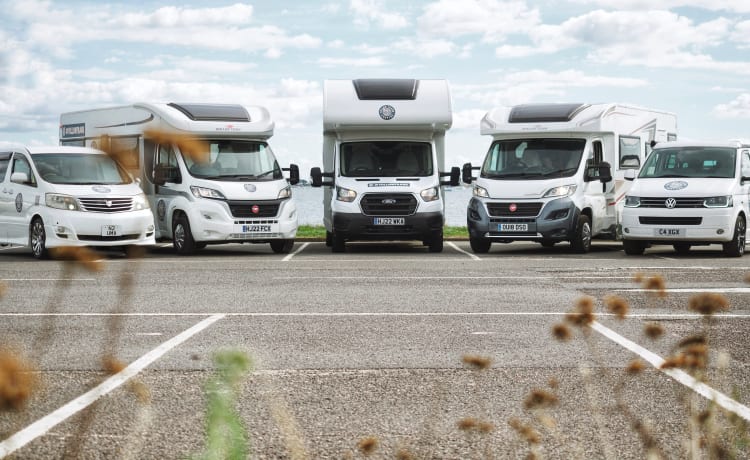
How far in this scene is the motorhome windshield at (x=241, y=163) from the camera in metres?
20.2

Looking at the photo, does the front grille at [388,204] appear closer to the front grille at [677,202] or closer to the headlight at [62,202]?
the front grille at [677,202]

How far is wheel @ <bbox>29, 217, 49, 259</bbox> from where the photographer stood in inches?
746

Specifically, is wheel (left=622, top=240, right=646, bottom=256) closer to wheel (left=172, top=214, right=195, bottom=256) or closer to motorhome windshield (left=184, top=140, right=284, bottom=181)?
motorhome windshield (left=184, top=140, right=284, bottom=181)

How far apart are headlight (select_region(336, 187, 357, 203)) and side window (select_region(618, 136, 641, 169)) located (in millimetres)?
5341

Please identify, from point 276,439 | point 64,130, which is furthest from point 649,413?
point 64,130

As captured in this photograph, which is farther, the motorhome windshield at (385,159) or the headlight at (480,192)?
the motorhome windshield at (385,159)

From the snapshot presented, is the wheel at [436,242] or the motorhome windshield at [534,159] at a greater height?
the motorhome windshield at [534,159]

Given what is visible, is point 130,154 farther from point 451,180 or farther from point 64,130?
point 64,130

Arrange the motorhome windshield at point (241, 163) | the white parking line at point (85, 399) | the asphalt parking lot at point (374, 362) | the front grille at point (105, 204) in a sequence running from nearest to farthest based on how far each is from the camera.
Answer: the white parking line at point (85, 399) < the asphalt parking lot at point (374, 362) < the front grille at point (105, 204) < the motorhome windshield at point (241, 163)

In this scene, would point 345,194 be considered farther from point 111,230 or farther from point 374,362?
point 374,362

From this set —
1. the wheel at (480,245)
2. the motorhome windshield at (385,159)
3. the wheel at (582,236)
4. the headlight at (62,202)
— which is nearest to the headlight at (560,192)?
the wheel at (582,236)

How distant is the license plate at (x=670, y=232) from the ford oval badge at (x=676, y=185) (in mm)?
740

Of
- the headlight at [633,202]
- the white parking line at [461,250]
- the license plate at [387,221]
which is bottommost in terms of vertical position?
the white parking line at [461,250]

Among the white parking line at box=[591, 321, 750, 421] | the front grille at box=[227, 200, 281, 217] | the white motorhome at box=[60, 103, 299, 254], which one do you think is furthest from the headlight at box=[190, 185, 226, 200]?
the white parking line at box=[591, 321, 750, 421]
